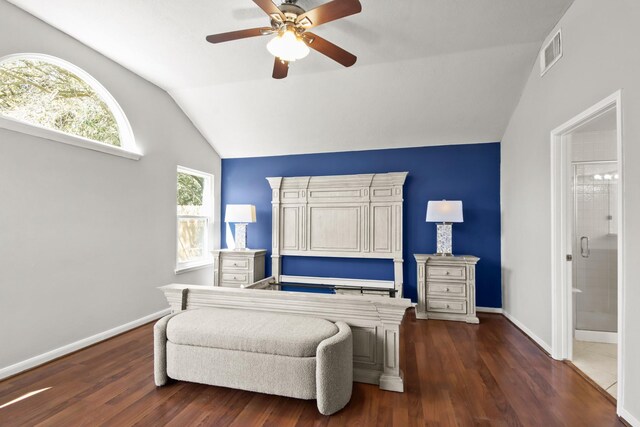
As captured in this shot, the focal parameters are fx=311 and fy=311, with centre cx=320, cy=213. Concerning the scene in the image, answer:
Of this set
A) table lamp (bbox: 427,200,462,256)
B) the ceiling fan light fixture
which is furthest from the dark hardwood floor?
the ceiling fan light fixture

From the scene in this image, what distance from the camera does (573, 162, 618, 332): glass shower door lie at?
11.6 feet

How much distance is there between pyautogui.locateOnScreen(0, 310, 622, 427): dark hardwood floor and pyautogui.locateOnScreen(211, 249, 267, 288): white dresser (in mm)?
1800

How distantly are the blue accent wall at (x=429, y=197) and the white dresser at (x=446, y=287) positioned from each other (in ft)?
1.69

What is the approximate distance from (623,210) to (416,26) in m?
2.09

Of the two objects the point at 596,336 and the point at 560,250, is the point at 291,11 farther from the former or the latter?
the point at 596,336

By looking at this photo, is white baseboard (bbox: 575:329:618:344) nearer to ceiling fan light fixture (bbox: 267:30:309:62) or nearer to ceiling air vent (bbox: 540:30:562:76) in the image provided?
ceiling air vent (bbox: 540:30:562:76)

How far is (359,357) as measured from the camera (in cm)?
227

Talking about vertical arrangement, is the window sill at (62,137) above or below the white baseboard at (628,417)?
above

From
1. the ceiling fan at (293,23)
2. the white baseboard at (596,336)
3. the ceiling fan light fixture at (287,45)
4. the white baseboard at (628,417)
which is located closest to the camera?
the white baseboard at (628,417)

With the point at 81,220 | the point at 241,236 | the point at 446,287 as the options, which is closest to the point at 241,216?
the point at 241,236

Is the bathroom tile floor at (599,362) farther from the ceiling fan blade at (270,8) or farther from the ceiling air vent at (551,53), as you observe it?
the ceiling fan blade at (270,8)

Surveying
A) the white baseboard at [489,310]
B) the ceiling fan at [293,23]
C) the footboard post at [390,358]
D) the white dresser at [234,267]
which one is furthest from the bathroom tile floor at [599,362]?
the white dresser at [234,267]

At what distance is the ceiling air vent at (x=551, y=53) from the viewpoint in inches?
105

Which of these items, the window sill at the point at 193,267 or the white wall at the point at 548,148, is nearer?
the white wall at the point at 548,148
